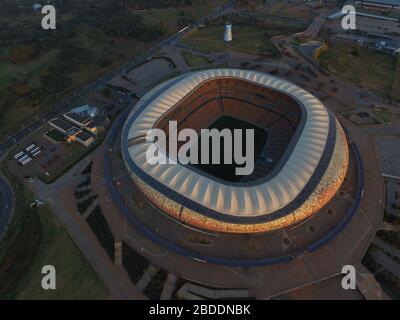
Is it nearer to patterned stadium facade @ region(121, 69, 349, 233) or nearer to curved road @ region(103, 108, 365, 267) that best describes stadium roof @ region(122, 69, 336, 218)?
patterned stadium facade @ region(121, 69, 349, 233)

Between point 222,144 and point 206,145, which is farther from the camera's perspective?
point 222,144

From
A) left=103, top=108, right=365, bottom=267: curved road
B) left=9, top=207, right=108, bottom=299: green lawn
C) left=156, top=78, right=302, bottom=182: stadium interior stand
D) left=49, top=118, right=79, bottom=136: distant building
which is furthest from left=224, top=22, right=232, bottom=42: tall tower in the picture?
left=9, top=207, right=108, bottom=299: green lawn

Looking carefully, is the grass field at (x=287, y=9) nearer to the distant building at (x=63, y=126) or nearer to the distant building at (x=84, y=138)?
the distant building at (x=84, y=138)

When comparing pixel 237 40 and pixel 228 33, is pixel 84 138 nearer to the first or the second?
pixel 228 33

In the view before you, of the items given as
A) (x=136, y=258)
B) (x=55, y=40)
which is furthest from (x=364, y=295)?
(x=55, y=40)

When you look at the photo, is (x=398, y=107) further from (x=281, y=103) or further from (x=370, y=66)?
(x=281, y=103)

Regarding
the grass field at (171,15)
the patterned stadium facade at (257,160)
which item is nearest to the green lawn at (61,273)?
the patterned stadium facade at (257,160)

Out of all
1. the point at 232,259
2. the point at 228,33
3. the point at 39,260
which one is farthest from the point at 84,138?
the point at 228,33
